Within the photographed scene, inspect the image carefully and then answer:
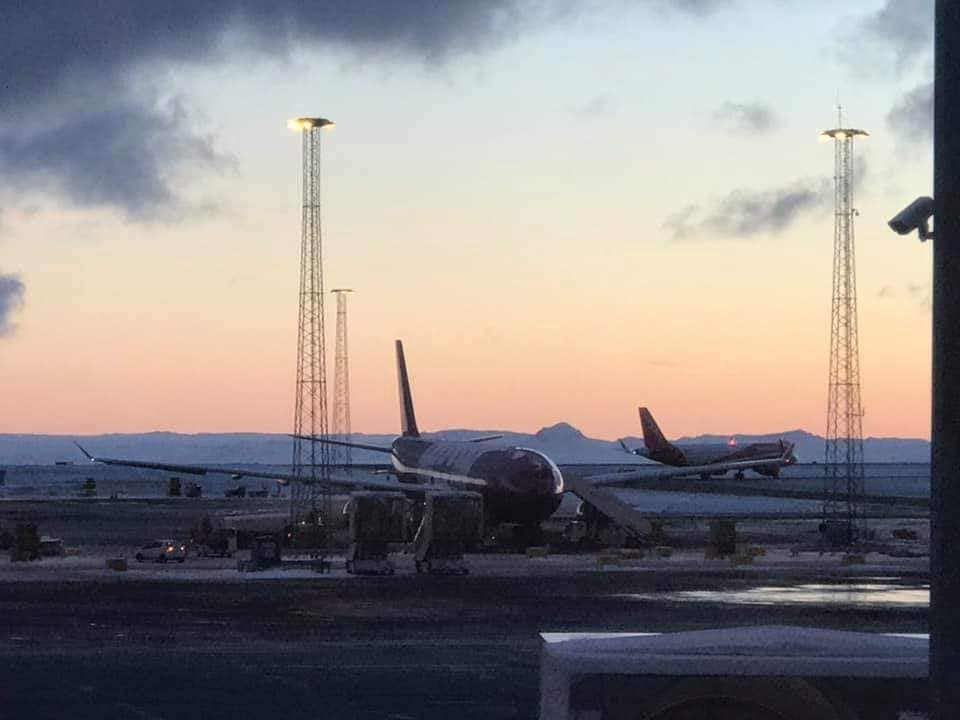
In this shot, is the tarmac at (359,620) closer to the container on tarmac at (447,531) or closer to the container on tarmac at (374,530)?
the container on tarmac at (374,530)

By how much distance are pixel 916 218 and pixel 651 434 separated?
6503 inches

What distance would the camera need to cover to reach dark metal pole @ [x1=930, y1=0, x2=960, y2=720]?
754 centimetres

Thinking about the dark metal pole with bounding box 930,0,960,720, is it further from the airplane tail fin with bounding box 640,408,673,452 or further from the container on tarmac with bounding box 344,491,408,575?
the airplane tail fin with bounding box 640,408,673,452

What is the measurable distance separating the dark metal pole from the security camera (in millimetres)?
893

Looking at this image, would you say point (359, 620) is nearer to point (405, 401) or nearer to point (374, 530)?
point (374, 530)

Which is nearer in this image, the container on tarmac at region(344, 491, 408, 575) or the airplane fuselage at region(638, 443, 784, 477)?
the container on tarmac at region(344, 491, 408, 575)

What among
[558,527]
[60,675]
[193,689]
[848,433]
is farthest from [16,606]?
[558,527]

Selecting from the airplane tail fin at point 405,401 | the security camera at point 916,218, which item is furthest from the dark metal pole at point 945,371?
the airplane tail fin at point 405,401

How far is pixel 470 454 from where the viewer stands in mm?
69750

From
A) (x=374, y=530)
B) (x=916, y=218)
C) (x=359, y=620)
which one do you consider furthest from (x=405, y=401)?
(x=916, y=218)

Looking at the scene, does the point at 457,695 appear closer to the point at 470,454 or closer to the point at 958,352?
the point at 958,352

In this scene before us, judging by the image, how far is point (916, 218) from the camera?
901 cm

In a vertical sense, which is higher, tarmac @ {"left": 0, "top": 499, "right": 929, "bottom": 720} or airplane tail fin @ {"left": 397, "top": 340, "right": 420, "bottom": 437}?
airplane tail fin @ {"left": 397, "top": 340, "right": 420, "bottom": 437}

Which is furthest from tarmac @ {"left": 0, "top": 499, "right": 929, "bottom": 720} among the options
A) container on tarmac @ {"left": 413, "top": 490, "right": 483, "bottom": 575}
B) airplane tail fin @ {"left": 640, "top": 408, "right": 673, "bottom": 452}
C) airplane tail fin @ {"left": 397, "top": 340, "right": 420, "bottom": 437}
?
airplane tail fin @ {"left": 640, "top": 408, "right": 673, "bottom": 452}
